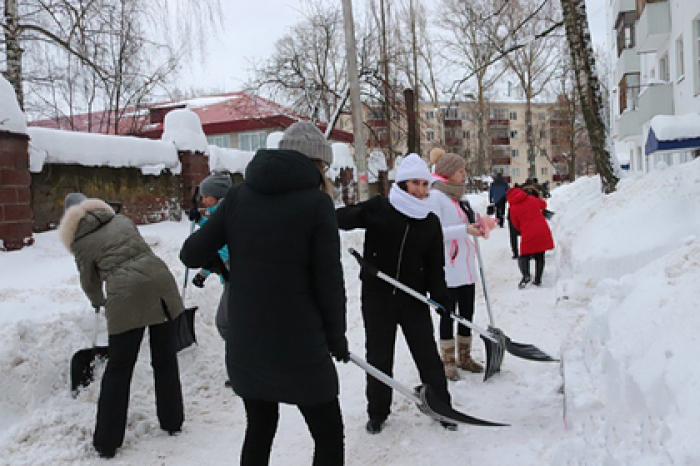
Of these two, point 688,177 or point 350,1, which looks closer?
point 688,177

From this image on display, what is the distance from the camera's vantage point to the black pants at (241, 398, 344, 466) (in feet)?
8.14

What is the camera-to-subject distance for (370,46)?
64.9 feet

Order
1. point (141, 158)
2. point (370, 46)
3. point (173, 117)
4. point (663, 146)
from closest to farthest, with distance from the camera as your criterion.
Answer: point (141, 158)
point (173, 117)
point (663, 146)
point (370, 46)

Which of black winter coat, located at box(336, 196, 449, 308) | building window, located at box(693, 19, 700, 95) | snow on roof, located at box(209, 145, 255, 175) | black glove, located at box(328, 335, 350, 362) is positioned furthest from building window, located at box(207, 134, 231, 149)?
black glove, located at box(328, 335, 350, 362)

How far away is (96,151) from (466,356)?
6.38m

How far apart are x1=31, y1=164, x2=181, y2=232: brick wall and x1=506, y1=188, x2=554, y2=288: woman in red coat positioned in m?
5.55

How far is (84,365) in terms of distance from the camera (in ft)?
13.7

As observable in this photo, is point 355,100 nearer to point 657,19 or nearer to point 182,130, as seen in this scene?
point 182,130

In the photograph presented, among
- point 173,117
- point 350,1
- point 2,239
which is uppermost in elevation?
point 350,1

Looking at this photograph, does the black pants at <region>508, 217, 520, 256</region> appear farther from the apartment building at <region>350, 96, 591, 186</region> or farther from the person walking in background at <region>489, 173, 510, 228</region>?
the apartment building at <region>350, 96, 591, 186</region>

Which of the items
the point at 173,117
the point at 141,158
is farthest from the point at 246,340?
the point at 173,117

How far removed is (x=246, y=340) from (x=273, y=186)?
674 millimetres

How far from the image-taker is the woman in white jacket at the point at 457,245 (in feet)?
15.7

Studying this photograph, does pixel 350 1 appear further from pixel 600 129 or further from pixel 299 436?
pixel 299 436
